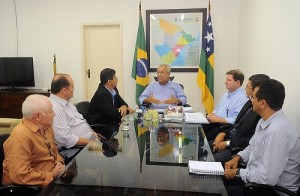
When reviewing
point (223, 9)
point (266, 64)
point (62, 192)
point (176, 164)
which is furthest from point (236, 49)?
point (62, 192)

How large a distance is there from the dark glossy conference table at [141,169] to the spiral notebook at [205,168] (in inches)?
1.6

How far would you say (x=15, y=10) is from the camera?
534cm

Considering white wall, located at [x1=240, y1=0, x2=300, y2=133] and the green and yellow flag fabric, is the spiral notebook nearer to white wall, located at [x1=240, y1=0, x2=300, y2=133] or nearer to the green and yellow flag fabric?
white wall, located at [x1=240, y1=0, x2=300, y2=133]

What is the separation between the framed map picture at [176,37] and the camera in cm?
490

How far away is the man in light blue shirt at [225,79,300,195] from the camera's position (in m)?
1.52

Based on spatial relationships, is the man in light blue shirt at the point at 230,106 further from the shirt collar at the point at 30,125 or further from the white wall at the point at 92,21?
the shirt collar at the point at 30,125

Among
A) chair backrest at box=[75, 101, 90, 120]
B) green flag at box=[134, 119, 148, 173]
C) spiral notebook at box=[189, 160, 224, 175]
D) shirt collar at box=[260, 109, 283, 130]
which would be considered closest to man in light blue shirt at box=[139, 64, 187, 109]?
chair backrest at box=[75, 101, 90, 120]

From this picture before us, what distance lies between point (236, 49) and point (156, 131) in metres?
3.24

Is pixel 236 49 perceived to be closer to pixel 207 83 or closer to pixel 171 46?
pixel 207 83

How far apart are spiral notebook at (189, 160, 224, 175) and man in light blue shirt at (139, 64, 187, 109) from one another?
2114 mm

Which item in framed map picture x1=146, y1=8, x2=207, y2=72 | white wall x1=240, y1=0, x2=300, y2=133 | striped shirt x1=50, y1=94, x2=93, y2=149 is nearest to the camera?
striped shirt x1=50, y1=94, x2=93, y2=149

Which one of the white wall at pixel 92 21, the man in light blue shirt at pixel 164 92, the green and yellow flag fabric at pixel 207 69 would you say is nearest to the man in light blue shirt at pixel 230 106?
the man in light blue shirt at pixel 164 92

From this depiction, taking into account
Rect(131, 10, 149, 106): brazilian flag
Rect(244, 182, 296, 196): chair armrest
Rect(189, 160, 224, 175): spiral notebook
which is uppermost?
Rect(131, 10, 149, 106): brazilian flag

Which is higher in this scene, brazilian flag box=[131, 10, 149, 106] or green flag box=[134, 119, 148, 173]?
brazilian flag box=[131, 10, 149, 106]
